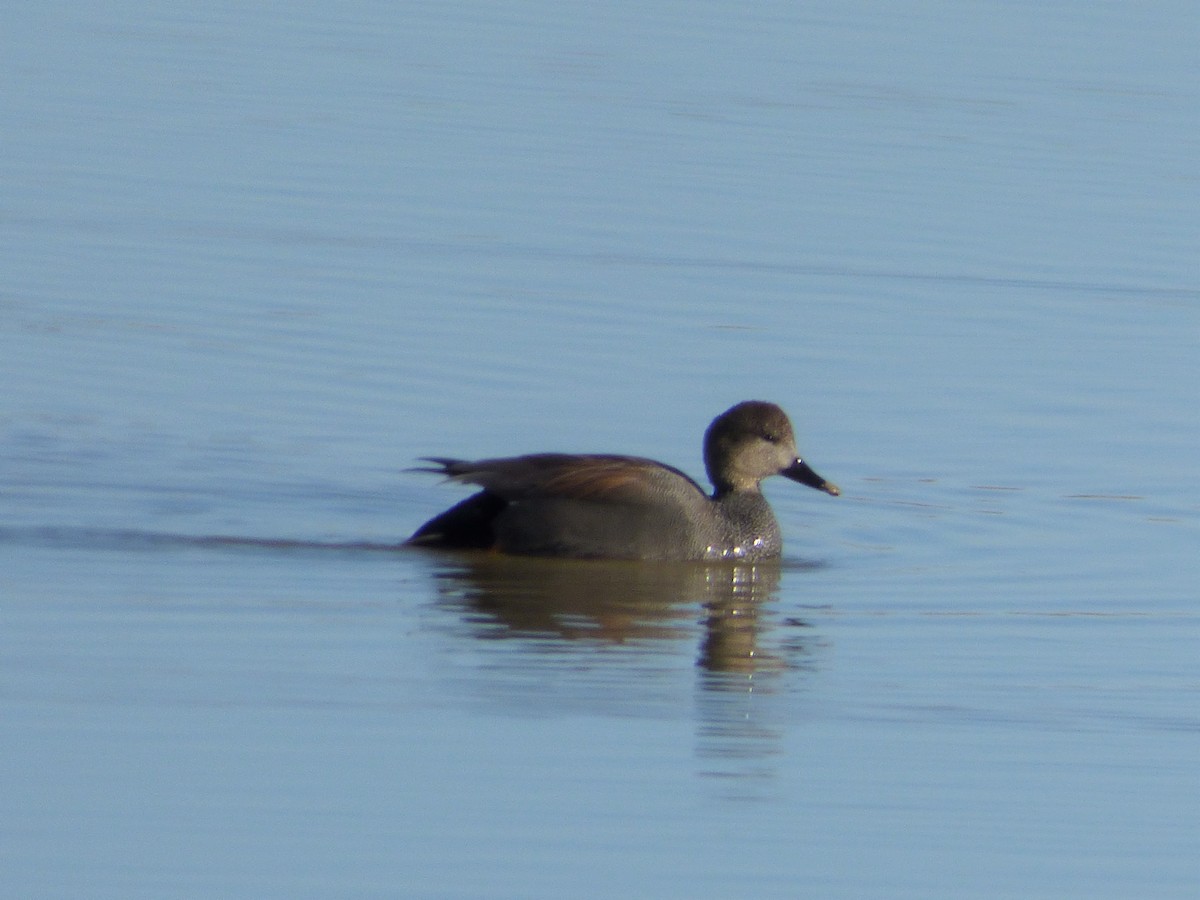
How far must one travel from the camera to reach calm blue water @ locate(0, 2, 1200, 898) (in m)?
6.64

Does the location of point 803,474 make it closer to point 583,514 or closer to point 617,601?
point 583,514

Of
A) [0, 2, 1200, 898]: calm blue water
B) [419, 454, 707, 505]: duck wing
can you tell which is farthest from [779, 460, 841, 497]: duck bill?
[419, 454, 707, 505]: duck wing

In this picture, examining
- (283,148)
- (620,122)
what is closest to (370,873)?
(283,148)

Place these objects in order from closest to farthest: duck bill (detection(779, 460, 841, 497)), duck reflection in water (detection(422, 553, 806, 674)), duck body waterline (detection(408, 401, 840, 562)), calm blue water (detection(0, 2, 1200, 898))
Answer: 1. calm blue water (detection(0, 2, 1200, 898))
2. duck reflection in water (detection(422, 553, 806, 674))
3. duck body waterline (detection(408, 401, 840, 562))
4. duck bill (detection(779, 460, 841, 497))

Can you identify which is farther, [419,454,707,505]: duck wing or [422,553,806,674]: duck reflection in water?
[419,454,707,505]: duck wing

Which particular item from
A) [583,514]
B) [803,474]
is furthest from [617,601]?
[803,474]

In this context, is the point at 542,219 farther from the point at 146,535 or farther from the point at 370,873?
the point at 370,873

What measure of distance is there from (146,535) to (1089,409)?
4689 millimetres

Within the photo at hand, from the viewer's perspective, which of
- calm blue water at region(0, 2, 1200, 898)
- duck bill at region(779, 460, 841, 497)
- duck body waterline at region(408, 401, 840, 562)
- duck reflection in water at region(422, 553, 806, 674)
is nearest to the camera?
calm blue water at region(0, 2, 1200, 898)

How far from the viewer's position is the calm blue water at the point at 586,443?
664cm

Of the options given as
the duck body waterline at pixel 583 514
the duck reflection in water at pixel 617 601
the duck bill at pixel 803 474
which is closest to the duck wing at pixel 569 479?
the duck body waterline at pixel 583 514

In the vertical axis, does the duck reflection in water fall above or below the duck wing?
below

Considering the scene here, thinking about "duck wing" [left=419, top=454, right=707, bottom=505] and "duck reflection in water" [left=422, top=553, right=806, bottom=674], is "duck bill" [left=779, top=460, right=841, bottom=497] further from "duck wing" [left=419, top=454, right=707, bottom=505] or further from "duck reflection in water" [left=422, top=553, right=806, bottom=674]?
"duck wing" [left=419, top=454, right=707, bottom=505]

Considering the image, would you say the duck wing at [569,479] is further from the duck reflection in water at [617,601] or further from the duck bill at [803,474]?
the duck bill at [803,474]
